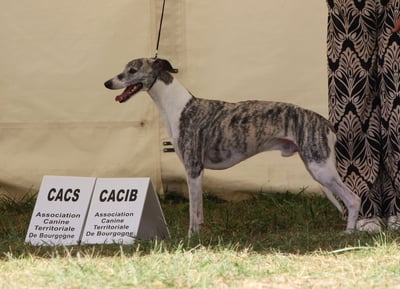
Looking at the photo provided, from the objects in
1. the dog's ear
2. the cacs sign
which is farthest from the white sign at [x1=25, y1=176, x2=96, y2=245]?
the dog's ear

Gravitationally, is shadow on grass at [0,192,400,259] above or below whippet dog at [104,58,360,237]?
below

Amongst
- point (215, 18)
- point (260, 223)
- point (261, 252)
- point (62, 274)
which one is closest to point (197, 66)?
point (215, 18)

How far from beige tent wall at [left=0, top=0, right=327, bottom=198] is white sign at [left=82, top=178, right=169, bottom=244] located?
4.53ft

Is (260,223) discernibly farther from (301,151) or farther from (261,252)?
(261,252)

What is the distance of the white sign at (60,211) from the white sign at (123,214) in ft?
0.14

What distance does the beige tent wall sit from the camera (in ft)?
19.8

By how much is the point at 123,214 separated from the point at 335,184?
0.99 meters

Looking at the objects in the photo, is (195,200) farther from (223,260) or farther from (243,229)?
(223,260)

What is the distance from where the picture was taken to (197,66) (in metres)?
6.10

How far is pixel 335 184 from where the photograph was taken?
4.89 m

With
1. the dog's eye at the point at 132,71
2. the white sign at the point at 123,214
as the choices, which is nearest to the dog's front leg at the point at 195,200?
the white sign at the point at 123,214

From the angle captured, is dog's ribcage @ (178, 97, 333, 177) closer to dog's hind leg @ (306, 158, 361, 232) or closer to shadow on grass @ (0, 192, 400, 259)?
dog's hind leg @ (306, 158, 361, 232)

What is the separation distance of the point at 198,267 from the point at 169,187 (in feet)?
8.18

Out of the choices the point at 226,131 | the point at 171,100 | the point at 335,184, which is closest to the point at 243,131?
the point at 226,131
